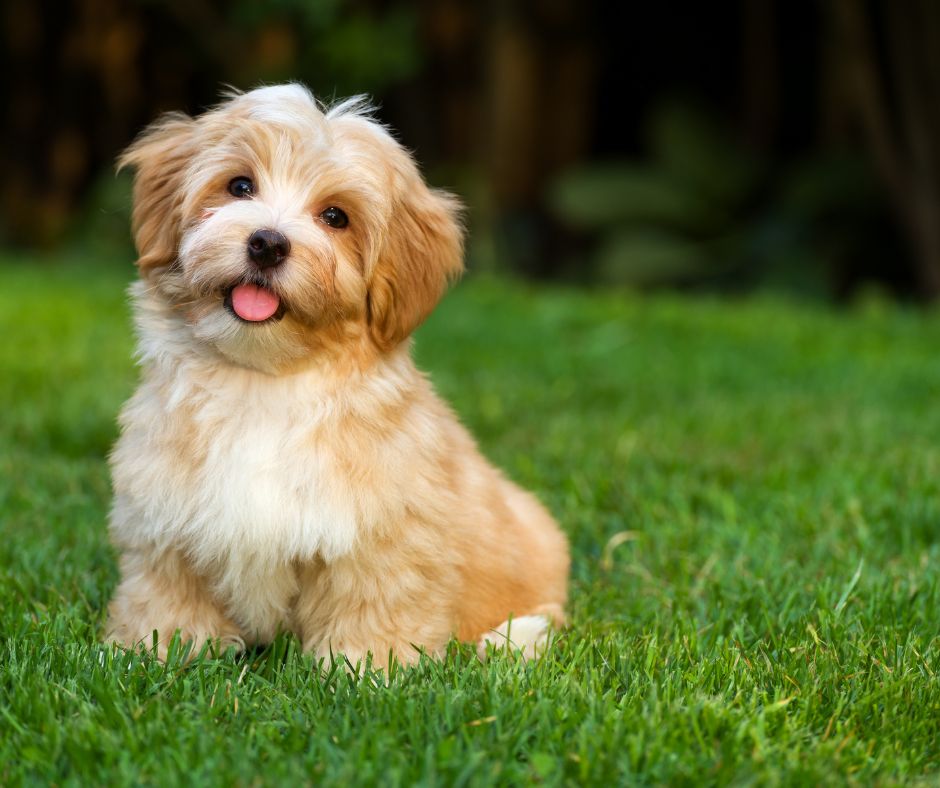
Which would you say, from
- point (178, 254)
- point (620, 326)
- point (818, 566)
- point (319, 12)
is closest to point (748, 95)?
point (319, 12)

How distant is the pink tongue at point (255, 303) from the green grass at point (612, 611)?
74 centimetres

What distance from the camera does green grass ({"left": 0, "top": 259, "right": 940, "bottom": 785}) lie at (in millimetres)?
2191

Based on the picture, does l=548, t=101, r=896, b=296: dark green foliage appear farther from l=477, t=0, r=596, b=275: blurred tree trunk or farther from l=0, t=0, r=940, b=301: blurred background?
l=477, t=0, r=596, b=275: blurred tree trunk

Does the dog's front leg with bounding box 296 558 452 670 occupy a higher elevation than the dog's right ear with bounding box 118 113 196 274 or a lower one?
lower

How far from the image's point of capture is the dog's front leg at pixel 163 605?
2.74m

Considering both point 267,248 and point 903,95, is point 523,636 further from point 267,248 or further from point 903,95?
point 903,95

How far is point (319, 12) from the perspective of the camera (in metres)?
9.98

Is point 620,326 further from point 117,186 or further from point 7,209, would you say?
point 7,209

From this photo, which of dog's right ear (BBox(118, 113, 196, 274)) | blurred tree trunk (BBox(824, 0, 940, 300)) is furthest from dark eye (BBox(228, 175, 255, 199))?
blurred tree trunk (BBox(824, 0, 940, 300))

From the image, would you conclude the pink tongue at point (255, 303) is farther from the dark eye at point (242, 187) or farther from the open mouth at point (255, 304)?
the dark eye at point (242, 187)

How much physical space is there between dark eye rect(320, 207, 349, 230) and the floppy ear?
11 cm

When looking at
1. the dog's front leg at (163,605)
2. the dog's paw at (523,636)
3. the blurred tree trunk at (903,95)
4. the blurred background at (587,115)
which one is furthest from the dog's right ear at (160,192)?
the blurred tree trunk at (903,95)

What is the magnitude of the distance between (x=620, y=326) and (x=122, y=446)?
18.3ft

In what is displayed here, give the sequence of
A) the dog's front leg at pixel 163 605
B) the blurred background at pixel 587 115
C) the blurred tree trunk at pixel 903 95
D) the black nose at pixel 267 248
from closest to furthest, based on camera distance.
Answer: the black nose at pixel 267 248 < the dog's front leg at pixel 163 605 < the blurred tree trunk at pixel 903 95 < the blurred background at pixel 587 115
